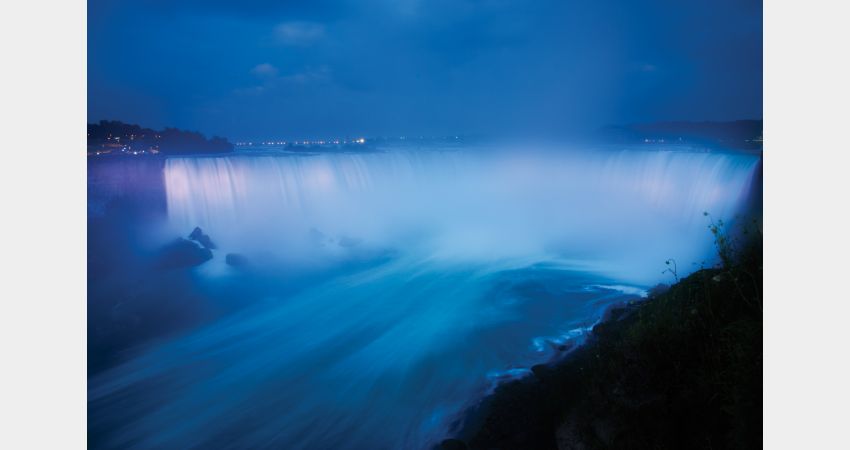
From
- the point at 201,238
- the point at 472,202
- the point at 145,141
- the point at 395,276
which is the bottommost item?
the point at 395,276

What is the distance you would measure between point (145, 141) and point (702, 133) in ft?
25.6

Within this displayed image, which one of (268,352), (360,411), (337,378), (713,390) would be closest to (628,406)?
(713,390)

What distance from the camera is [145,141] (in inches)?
270

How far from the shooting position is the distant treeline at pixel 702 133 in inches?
123

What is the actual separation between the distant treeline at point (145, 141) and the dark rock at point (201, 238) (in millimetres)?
1651

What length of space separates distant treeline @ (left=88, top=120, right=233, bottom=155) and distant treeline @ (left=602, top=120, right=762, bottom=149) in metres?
5.23

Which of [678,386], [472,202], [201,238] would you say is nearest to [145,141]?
[201,238]

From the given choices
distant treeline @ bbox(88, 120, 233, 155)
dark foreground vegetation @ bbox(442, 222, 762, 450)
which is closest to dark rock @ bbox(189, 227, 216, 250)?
distant treeline @ bbox(88, 120, 233, 155)

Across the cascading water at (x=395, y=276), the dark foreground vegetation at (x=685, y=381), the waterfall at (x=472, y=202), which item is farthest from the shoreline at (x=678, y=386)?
the waterfall at (x=472, y=202)

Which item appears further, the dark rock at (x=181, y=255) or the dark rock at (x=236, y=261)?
the dark rock at (x=236, y=261)

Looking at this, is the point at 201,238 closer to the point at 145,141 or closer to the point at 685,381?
the point at 145,141

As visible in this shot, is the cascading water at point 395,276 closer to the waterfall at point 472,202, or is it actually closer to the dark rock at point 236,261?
the waterfall at point 472,202
